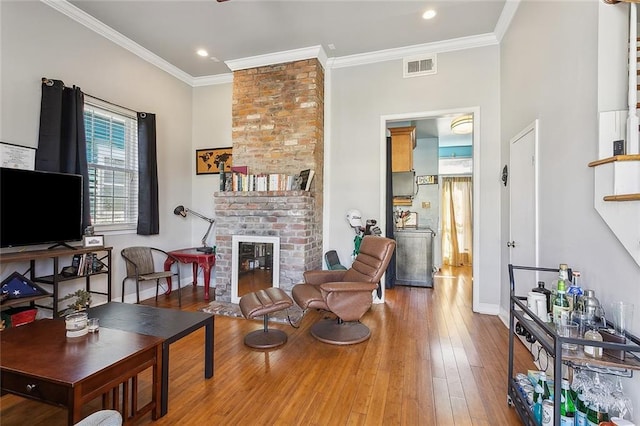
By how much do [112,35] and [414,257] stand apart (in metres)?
5.19

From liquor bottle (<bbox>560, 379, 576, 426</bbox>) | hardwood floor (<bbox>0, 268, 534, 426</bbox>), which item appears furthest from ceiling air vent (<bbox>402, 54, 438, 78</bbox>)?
liquor bottle (<bbox>560, 379, 576, 426</bbox>)

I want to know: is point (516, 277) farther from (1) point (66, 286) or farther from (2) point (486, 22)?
(1) point (66, 286)

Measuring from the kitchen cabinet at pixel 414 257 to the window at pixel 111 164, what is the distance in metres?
4.08

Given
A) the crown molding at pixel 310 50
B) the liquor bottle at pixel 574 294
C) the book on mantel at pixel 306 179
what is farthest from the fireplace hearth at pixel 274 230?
the liquor bottle at pixel 574 294

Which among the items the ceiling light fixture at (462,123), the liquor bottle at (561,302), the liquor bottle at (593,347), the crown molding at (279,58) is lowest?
the liquor bottle at (593,347)

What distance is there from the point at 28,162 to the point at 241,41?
102 inches

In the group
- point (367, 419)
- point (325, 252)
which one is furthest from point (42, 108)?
point (367, 419)

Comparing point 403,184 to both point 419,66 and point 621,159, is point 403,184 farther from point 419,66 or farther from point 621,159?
point 621,159

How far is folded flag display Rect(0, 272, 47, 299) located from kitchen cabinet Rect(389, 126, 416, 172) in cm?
471

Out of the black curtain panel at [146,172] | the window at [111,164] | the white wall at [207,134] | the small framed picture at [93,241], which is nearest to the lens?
the small framed picture at [93,241]

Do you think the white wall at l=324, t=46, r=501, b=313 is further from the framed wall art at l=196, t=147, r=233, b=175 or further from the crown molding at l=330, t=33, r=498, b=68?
the framed wall art at l=196, t=147, r=233, b=175

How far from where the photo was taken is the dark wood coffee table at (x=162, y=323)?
1.80m

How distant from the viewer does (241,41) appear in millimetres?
3725

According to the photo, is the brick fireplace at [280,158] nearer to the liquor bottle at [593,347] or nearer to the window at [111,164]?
the window at [111,164]
